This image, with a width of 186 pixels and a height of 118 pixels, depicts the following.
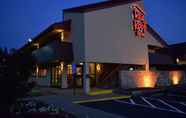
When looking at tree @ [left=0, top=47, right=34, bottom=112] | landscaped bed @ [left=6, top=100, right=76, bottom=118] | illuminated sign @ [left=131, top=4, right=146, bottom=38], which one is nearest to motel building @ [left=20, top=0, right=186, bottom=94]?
illuminated sign @ [left=131, top=4, right=146, bottom=38]

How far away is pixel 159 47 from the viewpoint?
35.5 m

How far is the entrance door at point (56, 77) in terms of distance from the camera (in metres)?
30.2

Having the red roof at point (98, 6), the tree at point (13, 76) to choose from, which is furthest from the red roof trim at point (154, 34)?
the tree at point (13, 76)

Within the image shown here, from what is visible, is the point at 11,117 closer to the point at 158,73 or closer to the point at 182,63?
the point at 158,73

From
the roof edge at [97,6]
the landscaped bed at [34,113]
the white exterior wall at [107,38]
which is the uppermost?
the roof edge at [97,6]

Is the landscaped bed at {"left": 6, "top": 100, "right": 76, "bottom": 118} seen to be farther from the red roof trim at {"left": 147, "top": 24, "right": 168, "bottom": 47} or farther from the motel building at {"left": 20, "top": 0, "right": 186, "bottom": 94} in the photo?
the red roof trim at {"left": 147, "top": 24, "right": 168, "bottom": 47}

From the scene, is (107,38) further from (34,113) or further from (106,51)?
(34,113)

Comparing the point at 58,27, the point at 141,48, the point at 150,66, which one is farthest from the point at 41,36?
the point at 150,66

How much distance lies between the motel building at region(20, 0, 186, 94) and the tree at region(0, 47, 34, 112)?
1067 cm

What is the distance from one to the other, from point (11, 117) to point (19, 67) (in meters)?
1.93

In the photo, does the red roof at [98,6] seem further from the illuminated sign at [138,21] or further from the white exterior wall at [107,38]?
the illuminated sign at [138,21]

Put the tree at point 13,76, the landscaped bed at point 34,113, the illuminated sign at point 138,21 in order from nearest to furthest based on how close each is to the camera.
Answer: the tree at point 13,76
the landscaped bed at point 34,113
the illuminated sign at point 138,21

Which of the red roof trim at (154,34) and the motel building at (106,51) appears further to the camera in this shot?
the red roof trim at (154,34)

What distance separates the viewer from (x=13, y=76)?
11273mm
